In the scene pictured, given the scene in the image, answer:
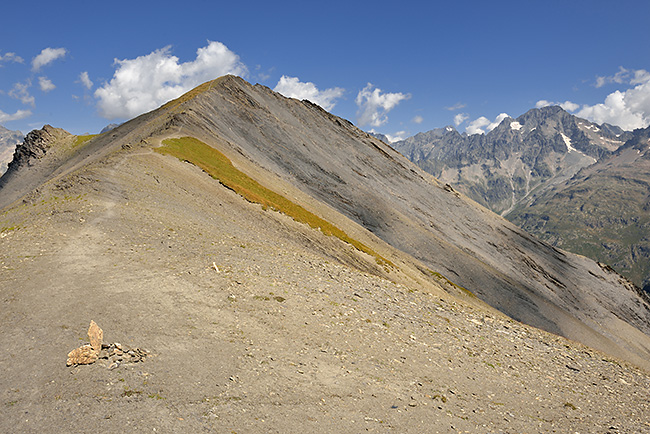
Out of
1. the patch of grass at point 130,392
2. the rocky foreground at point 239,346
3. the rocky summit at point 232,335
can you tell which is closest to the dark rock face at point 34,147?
the rocky summit at point 232,335

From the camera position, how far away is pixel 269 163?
8031 centimetres

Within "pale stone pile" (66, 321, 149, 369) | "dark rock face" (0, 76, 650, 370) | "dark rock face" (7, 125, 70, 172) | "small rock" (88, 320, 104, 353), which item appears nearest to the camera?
"pale stone pile" (66, 321, 149, 369)

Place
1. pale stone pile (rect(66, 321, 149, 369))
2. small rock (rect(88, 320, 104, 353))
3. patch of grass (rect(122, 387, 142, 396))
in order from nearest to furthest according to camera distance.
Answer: patch of grass (rect(122, 387, 142, 396))
pale stone pile (rect(66, 321, 149, 369))
small rock (rect(88, 320, 104, 353))

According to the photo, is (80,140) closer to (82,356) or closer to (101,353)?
(101,353)

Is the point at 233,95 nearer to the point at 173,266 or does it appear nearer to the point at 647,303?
the point at 173,266

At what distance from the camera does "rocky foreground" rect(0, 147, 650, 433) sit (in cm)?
1164

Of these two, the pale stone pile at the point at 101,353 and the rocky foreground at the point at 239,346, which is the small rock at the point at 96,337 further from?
the rocky foreground at the point at 239,346

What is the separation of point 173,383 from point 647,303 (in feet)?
506

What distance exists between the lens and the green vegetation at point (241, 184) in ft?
148

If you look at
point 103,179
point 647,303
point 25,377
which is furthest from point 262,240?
point 647,303

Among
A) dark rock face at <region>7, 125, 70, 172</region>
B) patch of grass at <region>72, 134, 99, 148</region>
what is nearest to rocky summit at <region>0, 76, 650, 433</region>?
patch of grass at <region>72, 134, 99, 148</region>

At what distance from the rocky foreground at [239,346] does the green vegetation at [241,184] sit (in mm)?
15233

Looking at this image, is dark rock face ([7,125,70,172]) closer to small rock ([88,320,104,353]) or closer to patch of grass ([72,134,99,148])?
patch of grass ([72,134,99,148])

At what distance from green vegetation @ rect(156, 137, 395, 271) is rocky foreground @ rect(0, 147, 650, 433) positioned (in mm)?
15233
